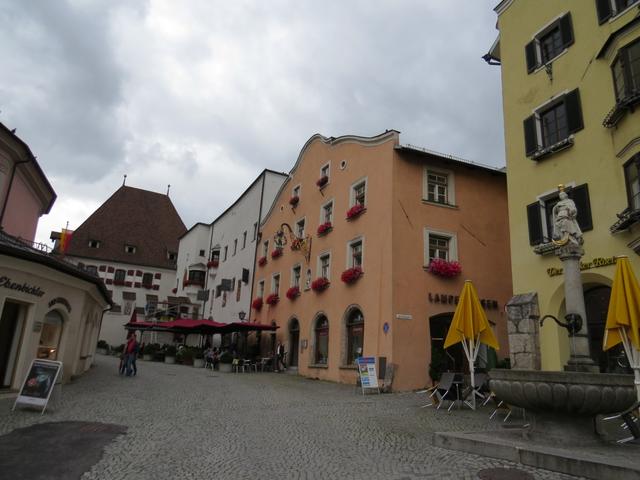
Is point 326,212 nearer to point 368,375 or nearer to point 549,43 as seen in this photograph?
point 368,375

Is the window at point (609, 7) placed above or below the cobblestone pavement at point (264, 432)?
above

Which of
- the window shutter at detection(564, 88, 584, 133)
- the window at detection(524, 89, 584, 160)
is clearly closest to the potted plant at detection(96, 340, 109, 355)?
the window at detection(524, 89, 584, 160)

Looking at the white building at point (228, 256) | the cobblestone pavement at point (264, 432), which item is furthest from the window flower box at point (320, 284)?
the white building at point (228, 256)

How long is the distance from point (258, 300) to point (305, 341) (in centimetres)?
789

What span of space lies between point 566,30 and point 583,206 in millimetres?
5696

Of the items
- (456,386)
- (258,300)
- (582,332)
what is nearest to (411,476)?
(582,332)

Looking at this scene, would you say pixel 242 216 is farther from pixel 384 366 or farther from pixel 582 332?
pixel 582 332

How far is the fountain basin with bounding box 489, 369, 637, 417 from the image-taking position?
693 cm

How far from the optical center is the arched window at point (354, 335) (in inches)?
806

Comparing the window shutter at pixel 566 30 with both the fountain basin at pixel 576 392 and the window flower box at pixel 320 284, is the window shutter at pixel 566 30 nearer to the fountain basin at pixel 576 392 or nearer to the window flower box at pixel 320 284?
the fountain basin at pixel 576 392

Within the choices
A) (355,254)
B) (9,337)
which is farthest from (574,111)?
(9,337)

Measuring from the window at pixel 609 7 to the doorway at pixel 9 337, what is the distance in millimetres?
17510

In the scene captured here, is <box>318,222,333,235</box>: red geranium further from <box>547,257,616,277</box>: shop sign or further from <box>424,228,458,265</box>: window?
<box>547,257,616,277</box>: shop sign

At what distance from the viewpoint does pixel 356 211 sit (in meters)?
21.9
